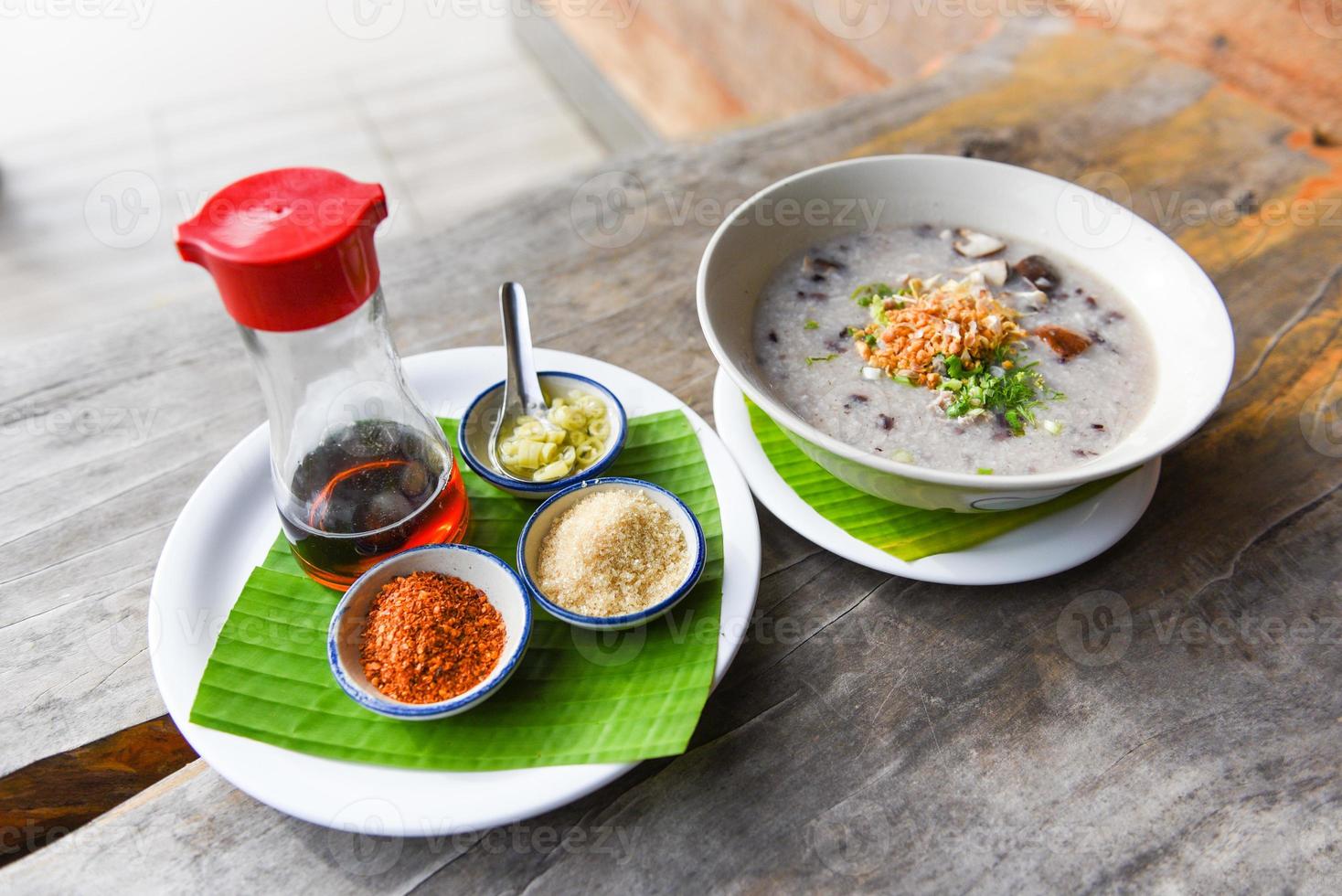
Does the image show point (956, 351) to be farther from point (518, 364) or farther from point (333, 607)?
point (333, 607)

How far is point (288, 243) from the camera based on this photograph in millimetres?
1016

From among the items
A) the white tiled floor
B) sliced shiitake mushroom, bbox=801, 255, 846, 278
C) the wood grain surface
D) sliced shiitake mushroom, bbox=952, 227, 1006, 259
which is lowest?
the white tiled floor

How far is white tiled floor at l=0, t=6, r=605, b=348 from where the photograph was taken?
4039 millimetres

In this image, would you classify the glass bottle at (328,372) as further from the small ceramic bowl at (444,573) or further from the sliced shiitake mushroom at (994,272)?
the sliced shiitake mushroom at (994,272)

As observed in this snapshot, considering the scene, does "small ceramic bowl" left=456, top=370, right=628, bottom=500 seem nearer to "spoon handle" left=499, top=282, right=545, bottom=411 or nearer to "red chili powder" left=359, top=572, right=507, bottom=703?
"spoon handle" left=499, top=282, right=545, bottom=411

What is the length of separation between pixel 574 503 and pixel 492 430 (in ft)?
0.82

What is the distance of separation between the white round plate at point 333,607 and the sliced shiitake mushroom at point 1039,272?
0.72 metres

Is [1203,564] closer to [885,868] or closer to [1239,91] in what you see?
[885,868]

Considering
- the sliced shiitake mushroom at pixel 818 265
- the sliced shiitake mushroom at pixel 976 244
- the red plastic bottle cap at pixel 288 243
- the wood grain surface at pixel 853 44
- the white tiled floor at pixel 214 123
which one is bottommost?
the white tiled floor at pixel 214 123

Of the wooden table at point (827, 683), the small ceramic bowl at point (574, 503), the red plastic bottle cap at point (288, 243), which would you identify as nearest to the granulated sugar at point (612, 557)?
the small ceramic bowl at point (574, 503)

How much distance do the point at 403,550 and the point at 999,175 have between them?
1329mm

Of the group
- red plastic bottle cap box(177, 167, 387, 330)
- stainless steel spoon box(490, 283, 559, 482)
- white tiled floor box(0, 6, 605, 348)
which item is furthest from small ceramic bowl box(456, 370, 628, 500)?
white tiled floor box(0, 6, 605, 348)

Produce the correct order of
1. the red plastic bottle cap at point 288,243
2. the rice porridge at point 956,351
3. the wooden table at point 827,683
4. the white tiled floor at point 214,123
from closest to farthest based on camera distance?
the red plastic bottle cap at point 288,243 → the wooden table at point 827,683 → the rice porridge at point 956,351 → the white tiled floor at point 214,123

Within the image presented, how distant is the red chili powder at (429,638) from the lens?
1.21 m
